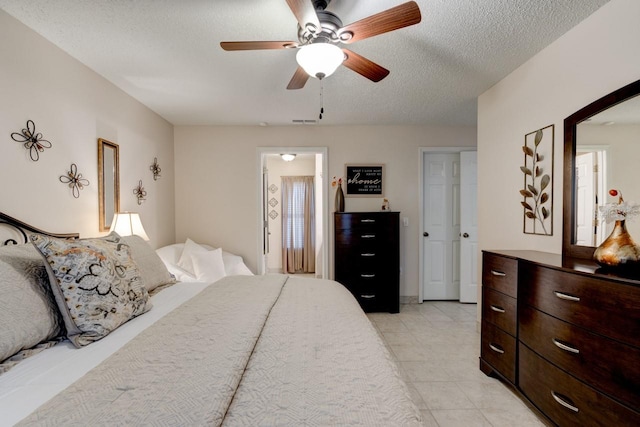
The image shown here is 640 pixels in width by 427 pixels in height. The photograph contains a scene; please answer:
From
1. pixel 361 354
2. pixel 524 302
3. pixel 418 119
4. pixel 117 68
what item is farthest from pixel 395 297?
pixel 117 68

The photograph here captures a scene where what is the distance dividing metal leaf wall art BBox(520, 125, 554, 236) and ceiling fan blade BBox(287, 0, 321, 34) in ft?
5.93

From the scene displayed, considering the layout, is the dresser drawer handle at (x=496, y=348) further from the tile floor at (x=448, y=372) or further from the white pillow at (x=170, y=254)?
the white pillow at (x=170, y=254)

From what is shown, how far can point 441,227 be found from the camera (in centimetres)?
419

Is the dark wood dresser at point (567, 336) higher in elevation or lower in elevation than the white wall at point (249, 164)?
lower

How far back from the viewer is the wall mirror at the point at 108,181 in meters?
2.49

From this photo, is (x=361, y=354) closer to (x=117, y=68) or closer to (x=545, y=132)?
(x=545, y=132)

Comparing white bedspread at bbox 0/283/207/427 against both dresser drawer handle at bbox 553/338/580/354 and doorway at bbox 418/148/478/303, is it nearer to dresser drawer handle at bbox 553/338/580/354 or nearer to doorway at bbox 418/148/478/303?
dresser drawer handle at bbox 553/338/580/354

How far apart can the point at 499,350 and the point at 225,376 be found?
204cm

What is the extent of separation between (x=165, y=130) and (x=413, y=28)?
10.2 ft

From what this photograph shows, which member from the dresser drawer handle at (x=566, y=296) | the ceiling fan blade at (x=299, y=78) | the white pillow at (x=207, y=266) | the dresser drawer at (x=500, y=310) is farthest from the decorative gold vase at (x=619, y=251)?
the white pillow at (x=207, y=266)

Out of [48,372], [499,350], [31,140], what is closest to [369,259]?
[499,350]

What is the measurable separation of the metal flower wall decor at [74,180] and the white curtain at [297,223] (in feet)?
12.5

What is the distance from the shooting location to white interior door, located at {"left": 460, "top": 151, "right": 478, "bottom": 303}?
4070mm

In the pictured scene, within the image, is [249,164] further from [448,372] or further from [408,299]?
[448,372]
